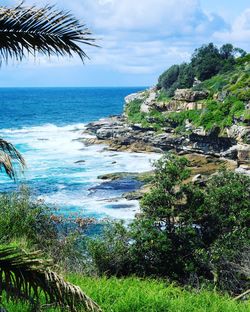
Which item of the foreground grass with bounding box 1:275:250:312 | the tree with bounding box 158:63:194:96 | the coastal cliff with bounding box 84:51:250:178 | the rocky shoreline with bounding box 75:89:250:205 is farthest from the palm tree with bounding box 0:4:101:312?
the tree with bounding box 158:63:194:96

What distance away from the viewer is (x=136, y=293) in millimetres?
9906

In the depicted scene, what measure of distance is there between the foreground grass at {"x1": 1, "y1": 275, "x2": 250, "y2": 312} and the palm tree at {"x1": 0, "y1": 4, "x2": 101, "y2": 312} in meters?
4.19

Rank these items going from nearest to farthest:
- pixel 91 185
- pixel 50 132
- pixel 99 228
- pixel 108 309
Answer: pixel 108 309 → pixel 99 228 → pixel 91 185 → pixel 50 132

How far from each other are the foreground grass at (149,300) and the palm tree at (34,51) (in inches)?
165

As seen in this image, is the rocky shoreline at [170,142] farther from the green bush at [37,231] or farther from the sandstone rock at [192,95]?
the green bush at [37,231]

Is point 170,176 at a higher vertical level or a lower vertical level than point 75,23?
lower

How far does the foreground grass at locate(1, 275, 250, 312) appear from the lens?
942cm

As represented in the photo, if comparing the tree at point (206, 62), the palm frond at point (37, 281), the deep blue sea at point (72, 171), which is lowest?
the deep blue sea at point (72, 171)

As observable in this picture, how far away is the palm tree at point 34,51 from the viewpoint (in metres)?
4.78

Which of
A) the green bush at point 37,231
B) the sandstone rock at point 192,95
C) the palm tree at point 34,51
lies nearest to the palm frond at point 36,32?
the palm tree at point 34,51

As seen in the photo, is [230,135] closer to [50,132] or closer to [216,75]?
[216,75]

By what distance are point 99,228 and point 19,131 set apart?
2313 inches

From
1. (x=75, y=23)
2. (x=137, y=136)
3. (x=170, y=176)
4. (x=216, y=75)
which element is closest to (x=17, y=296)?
(x=75, y=23)

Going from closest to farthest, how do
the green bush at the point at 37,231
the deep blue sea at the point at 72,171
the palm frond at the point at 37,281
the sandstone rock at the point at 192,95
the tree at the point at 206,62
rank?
the palm frond at the point at 37,281 → the green bush at the point at 37,231 → the deep blue sea at the point at 72,171 → the sandstone rock at the point at 192,95 → the tree at the point at 206,62
